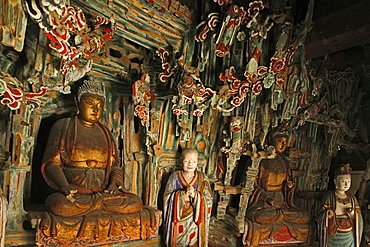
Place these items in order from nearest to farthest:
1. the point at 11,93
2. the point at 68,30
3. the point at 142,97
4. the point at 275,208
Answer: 1. the point at 68,30
2. the point at 11,93
3. the point at 142,97
4. the point at 275,208

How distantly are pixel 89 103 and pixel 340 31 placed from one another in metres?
3.96

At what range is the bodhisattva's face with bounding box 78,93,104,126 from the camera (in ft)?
13.4

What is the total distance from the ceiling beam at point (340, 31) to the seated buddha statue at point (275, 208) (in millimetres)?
1610

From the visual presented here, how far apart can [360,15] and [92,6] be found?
3.84 m

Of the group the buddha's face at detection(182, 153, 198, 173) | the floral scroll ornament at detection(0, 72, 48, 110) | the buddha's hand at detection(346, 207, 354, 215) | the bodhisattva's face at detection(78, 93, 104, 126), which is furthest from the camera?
the buddha's hand at detection(346, 207, 354, 215)

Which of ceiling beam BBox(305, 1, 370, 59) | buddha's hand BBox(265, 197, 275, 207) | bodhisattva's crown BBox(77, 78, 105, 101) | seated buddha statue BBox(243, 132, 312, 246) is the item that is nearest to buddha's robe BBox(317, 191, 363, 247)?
seated buddha statue BBox(243, 132, 312, 246)

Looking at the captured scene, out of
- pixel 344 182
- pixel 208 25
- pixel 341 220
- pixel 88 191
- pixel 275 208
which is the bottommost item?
pixel 341 220

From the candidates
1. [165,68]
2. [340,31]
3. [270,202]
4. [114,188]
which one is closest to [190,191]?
[114,188]

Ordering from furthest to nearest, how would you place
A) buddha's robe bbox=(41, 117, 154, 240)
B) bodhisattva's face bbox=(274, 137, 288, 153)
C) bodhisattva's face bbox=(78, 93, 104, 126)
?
bodhisattva's face bbox=(274, 137, 288, 153), bodhisattva's face bbox=(78, 93, 104, 126), buddha's robe bbox=(41, 117, 154, 240)

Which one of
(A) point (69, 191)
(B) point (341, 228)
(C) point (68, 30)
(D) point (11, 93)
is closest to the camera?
(C) point (68, 30)

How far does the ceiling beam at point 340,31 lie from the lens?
15.1 feet

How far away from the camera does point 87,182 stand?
153 inches

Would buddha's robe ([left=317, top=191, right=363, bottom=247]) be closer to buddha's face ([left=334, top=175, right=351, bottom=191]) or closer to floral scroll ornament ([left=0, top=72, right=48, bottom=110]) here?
buddha's face ([left=334, top=175, right=351, bottom=191])

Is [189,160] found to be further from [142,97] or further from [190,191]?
[142,97]
